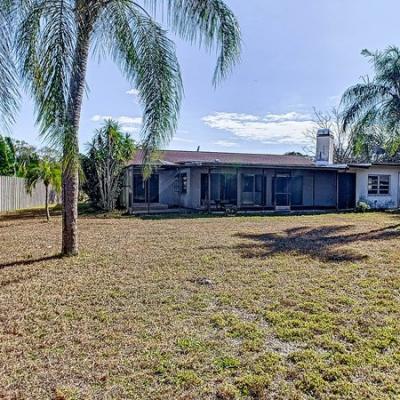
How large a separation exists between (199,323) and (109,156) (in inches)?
563

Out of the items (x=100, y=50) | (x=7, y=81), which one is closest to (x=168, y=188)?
(x=100, y=50)

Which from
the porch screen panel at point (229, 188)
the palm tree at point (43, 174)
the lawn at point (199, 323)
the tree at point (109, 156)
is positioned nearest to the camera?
the lawn at point (199, 323)

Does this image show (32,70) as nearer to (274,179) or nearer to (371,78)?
(371,78)

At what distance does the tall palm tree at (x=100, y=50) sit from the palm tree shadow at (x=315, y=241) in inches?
152

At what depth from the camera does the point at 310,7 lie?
9711mm

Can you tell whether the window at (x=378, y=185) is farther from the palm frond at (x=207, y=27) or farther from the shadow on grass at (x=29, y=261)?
the shadow on grass at (x=29, y=261)

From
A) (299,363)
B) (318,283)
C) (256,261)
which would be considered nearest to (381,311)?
(318,283)

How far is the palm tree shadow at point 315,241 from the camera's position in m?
8.44

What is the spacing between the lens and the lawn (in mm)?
3096

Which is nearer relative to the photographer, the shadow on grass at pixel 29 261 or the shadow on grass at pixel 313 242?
the shadow on grass at pixel 29 261

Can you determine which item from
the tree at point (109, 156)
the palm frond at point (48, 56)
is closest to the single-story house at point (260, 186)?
the tree at point (109, 156)

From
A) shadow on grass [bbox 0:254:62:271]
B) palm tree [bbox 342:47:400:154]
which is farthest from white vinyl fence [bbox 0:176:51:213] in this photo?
palm tree [bbox 342:47:400:154]

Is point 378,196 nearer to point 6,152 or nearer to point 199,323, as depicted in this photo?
point 199,323

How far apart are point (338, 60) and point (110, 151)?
10.5 metres
